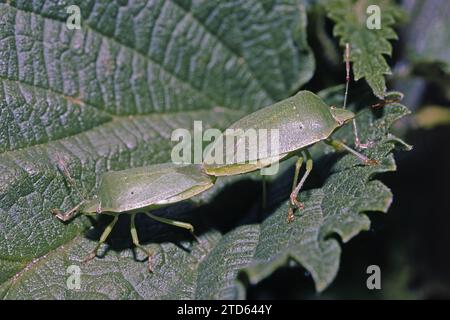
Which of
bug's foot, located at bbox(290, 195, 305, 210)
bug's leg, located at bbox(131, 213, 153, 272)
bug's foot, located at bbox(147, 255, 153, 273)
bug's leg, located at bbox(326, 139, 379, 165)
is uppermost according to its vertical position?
bug's leg, located at bbox(326, 139, 379, 165)

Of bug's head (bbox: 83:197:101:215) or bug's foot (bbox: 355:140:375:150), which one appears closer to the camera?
bug's head (bbox: 83:197:101:215)

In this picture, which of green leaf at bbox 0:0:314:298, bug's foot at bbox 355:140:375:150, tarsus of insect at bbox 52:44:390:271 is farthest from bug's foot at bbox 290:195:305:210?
green leaf at bbox 0:0:314:298

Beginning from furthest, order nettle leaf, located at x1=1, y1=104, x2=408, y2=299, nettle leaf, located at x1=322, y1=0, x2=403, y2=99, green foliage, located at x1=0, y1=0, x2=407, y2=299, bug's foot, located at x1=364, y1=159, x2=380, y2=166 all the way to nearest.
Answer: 1. nettle leaf, located at x1=322, y1=0, x2=403, y2=99
2. bug's foot, located at x1=364, y1=159, x2=380, y2=166
3. green foliage, located at x1=0, y1=0, x2=407, y2=299
4. nettle leaf, located at x1=1, y1=104, x2=408, y2=299

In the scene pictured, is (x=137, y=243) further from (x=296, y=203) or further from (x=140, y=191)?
(x=296, y=203)

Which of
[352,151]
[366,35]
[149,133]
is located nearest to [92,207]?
[149,133]

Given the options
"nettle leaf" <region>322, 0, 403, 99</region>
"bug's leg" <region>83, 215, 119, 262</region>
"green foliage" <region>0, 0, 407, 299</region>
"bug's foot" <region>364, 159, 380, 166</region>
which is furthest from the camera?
"nettle leaf" <region>322, 0, 403, 99</region>

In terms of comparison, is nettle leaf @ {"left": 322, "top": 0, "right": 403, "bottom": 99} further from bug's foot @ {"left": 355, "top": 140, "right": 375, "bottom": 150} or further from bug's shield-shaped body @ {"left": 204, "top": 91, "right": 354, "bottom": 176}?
bug's shield-shaped body @ {"left": 204, "top": 91, "right": 354, "bottom": 176}
